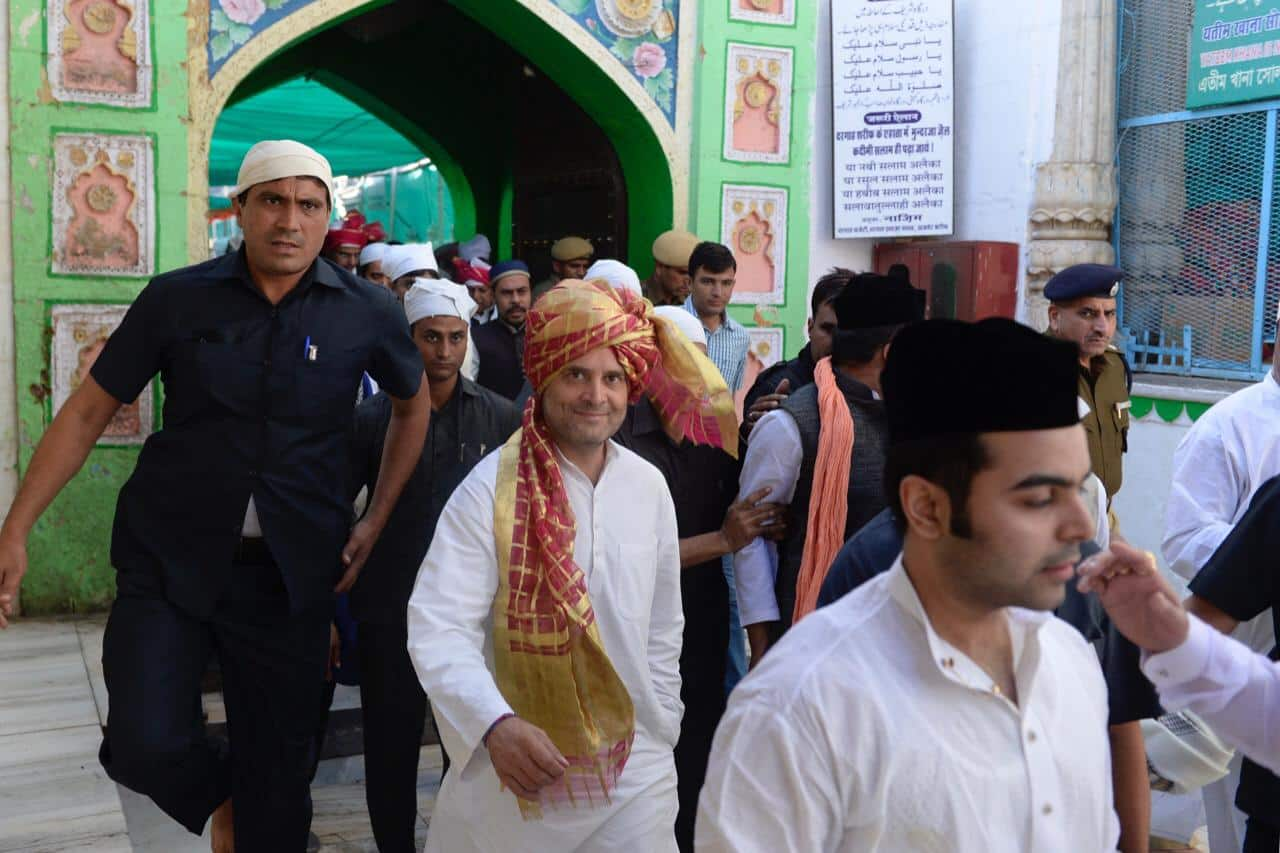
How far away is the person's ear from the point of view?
147cm

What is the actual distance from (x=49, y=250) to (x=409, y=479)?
3.31 m

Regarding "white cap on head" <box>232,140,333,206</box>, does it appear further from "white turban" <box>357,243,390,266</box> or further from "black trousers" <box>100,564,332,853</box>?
"white turban" <box>357,243,390,266</box>

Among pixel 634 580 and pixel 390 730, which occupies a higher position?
pixel 634 580

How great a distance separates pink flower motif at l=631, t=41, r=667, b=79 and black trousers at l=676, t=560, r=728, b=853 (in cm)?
460

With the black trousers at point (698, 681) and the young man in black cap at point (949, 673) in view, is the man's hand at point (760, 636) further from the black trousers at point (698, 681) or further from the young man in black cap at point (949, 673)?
the young man in black cap at point (949, 673)

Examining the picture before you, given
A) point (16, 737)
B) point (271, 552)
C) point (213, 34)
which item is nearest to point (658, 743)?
point (271, 552)

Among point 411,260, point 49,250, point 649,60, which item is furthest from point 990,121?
point 49,250

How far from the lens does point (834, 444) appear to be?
3074 millimetres

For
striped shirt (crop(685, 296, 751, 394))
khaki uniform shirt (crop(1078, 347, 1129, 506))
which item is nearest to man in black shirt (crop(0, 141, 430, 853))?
khaki uniform shirt (crop(1078, 347, 1129, 506))

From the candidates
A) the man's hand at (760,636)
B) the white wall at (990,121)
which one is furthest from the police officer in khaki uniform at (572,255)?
the man's hand at (760,636)

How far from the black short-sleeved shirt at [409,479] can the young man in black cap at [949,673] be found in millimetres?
2320

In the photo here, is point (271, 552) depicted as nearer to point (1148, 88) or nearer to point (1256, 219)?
point (1256, 219)

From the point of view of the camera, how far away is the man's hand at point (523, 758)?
2180mm

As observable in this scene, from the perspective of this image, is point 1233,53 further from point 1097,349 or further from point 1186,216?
point 1097,349
